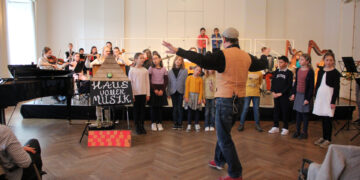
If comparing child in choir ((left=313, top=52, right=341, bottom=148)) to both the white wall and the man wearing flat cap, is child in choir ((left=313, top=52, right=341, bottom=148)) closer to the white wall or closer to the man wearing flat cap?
the man wearing flat cap

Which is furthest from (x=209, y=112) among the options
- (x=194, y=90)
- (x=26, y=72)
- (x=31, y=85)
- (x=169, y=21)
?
(x=169, y=21)

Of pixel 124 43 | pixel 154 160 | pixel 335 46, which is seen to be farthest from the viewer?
pixel 124 43

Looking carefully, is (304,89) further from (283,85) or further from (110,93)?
(110,93)

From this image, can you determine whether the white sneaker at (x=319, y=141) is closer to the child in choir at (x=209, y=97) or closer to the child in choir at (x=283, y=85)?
the child in choir at (x=283, y=85)

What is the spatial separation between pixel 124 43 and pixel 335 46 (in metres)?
8.09

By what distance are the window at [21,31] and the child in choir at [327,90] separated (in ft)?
30.4

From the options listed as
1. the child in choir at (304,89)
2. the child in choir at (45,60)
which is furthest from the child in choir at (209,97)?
the child in choir at (45,60)

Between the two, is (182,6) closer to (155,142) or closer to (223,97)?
(155,142)

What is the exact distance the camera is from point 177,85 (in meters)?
4.85

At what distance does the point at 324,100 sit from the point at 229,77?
2340 millimetres

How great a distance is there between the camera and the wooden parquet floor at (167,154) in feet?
9.86

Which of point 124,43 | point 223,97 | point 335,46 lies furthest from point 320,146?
point 124,43

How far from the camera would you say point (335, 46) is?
930cm

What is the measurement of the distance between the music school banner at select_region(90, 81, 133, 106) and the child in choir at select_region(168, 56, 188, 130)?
122 centimetres
